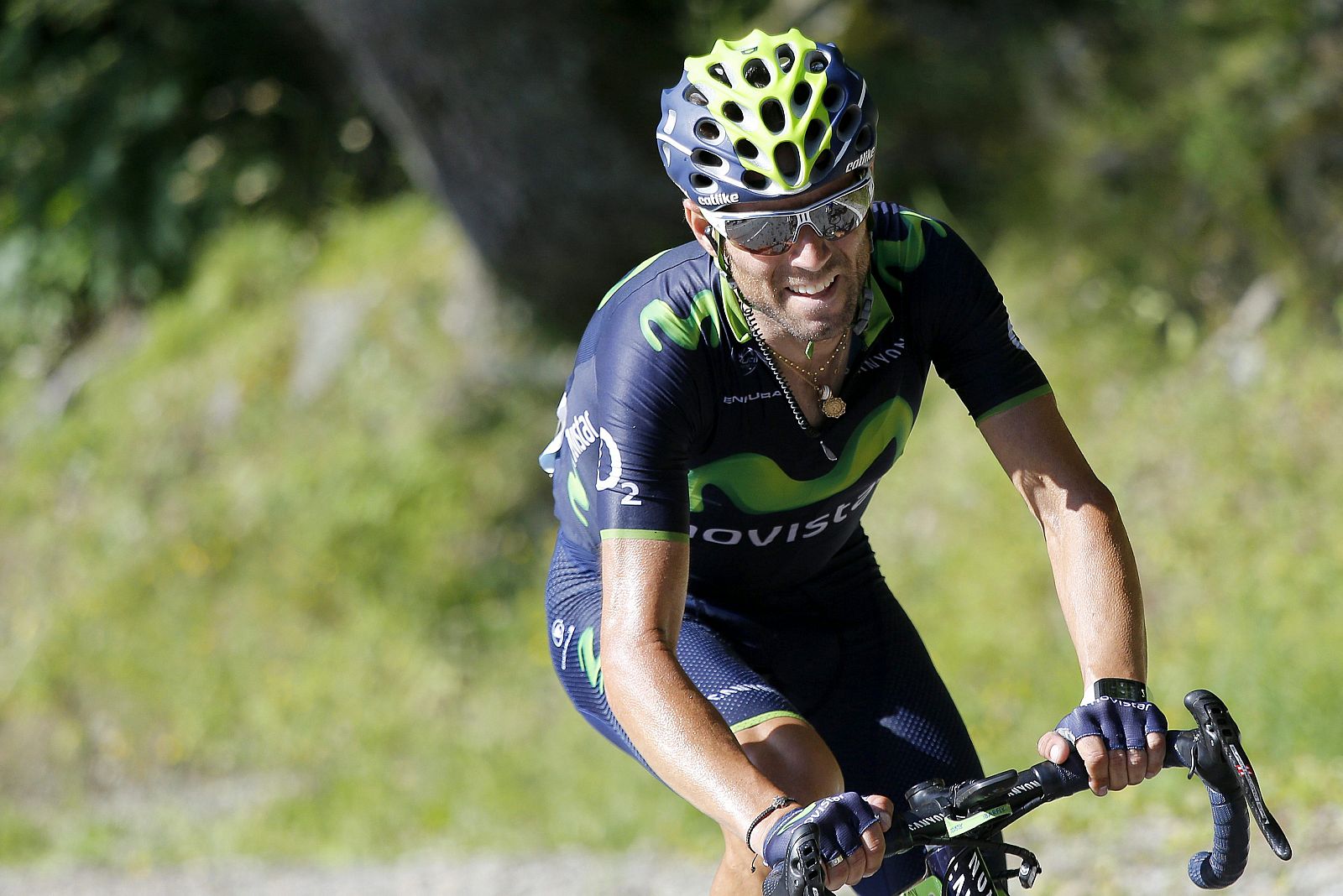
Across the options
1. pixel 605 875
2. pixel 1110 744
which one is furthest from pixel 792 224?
pixel 605 875

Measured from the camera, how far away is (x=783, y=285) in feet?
9.59

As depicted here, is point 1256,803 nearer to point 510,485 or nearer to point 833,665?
point 833,665

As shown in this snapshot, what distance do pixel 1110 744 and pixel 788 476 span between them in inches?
40.8

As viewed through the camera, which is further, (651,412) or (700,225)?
(700,225)

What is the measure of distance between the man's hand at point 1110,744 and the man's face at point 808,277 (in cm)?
86

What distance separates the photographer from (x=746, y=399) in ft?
10.4

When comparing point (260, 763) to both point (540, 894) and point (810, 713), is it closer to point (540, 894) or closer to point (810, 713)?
point (540, 894)

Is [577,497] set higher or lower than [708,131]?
lower

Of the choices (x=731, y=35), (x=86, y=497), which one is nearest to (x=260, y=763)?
(x=86, y=497)

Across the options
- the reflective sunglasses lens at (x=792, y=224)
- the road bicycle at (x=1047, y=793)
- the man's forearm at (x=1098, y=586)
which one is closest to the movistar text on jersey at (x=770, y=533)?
the man's forearm at (x=1098, y=586)

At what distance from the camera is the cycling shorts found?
11.1 feet

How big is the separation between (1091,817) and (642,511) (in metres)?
4.07

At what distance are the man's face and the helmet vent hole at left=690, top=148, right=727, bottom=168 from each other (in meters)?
0.11

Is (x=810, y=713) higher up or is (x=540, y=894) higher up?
(x=810, y=713)
